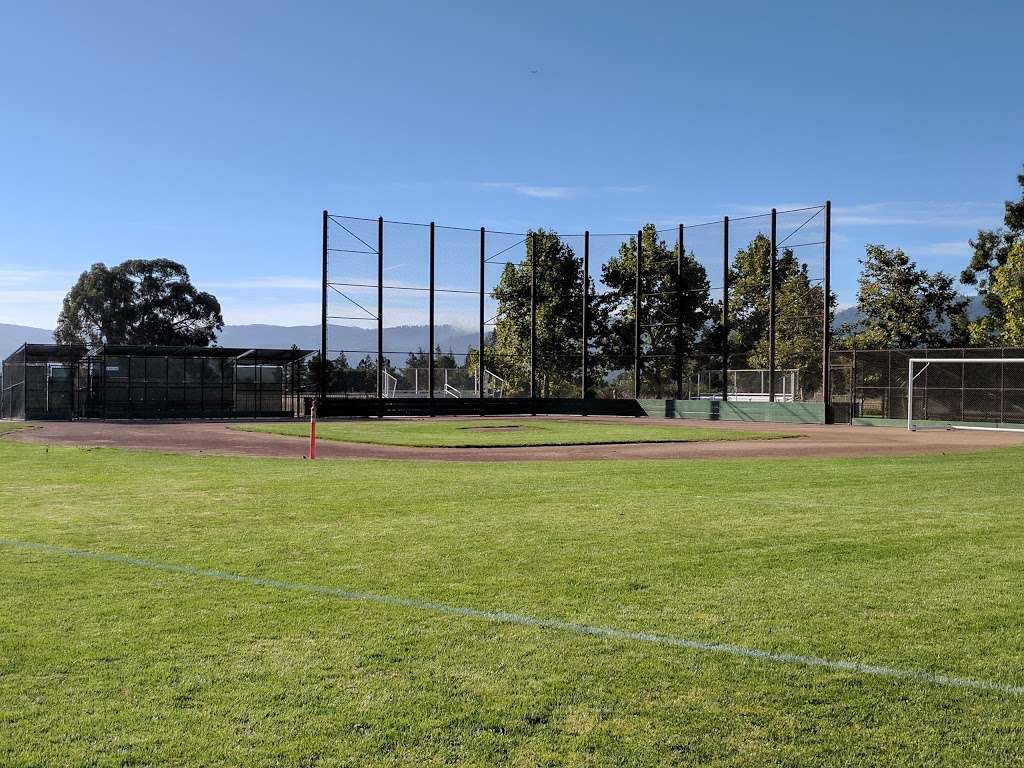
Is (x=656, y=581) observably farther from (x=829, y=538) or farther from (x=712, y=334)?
(x=712, y=334)

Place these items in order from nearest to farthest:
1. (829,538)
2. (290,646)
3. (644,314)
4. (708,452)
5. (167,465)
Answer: (290,646) < (829,538) < (167,465) < (708,452) < (644,314)

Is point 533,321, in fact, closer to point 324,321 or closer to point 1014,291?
point 324,321

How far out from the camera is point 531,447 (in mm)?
24531

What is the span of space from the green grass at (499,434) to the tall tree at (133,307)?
2376 inches

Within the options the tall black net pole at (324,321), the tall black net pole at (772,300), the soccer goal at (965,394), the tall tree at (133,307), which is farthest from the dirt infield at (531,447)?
the tall tree at (133,307)

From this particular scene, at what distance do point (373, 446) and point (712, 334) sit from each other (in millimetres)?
31890

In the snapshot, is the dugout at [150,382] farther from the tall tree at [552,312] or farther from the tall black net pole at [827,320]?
the tall black net pole at [827,320]

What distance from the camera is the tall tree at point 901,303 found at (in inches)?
2053

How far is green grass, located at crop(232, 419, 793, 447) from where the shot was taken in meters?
26.1

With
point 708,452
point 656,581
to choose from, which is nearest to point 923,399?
point 708,452

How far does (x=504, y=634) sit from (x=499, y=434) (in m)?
24.4

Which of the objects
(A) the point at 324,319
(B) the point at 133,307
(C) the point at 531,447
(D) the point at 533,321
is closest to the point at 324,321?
(A) the point at 324,319

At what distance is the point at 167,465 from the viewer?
17.4m

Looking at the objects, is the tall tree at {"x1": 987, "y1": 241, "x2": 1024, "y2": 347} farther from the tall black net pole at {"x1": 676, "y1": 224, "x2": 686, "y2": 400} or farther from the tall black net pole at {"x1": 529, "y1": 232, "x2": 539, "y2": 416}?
the tall black net pole at {"x1": 529, "y1": 232, "x2": 539, "y2": 416}
